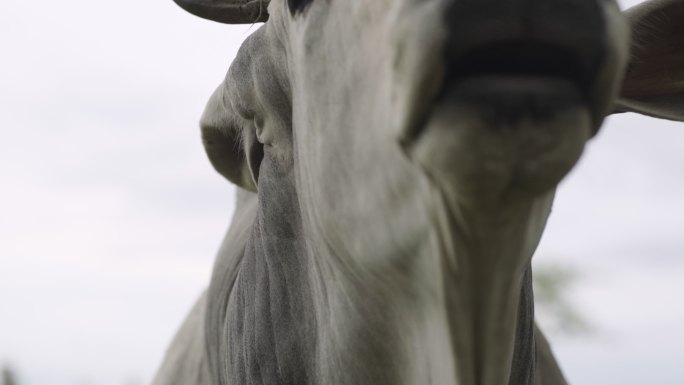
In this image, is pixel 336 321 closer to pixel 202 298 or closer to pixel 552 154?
pixel 552 154

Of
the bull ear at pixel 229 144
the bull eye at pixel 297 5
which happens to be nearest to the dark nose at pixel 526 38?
the bull eye at pixel 297 5

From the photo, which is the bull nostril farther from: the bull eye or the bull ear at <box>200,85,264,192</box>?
the bull ear at <box>200,85,264,192</box>

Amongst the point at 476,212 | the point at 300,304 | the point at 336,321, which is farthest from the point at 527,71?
the point at 300,304

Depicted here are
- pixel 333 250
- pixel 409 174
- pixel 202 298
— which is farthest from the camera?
pixel 202 298

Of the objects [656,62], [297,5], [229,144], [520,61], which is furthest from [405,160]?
[229,144]

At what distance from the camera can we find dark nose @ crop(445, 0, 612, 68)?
1356mm

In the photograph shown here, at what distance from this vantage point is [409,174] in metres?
1.67

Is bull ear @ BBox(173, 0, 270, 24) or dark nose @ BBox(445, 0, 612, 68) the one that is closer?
dark nose @ BBox(445, 0, 612, 68)

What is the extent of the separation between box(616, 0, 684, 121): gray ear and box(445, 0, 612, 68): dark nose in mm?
1295

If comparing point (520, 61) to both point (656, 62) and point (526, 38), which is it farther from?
point (656, 62)

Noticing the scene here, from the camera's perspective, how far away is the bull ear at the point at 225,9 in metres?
2.84

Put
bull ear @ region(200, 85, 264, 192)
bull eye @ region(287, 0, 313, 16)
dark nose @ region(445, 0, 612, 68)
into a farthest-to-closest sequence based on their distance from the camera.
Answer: bull ear @ region(200, 85, 264, 192)
bull eye @ region(287, 0, 313, 16)
dark nose @ region(445, 0, 612, 68)

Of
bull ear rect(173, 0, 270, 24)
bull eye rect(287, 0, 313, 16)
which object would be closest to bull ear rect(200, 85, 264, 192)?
bull ear rect(173, 0, 270, 24)

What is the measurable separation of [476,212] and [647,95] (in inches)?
57.9
